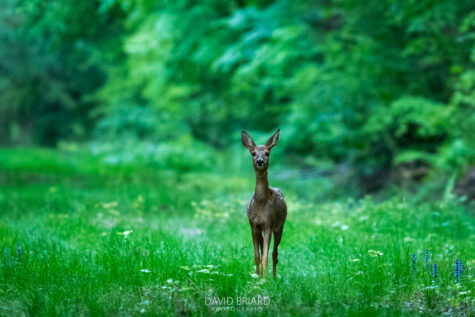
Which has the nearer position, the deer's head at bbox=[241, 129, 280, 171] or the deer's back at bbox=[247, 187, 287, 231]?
the deer's head at bbox=[241, 129, 280, 171]

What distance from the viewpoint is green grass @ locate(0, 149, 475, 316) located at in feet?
17.1

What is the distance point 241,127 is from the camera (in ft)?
61.5

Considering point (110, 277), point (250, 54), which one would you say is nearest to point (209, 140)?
point (250, 54)

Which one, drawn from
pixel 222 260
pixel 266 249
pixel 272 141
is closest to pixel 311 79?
pixel 222 260

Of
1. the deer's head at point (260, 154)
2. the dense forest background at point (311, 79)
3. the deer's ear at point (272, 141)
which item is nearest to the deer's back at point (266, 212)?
the deer's head at point (260, 154)

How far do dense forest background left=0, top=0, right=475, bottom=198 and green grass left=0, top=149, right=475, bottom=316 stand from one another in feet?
10.7

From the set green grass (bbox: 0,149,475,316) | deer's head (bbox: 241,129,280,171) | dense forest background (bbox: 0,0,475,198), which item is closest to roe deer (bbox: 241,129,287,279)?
deer's head (bbox: 241,129,280,171)

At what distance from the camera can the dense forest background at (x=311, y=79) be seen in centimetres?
1273

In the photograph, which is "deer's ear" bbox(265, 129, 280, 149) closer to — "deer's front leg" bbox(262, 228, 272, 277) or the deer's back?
the deer's back

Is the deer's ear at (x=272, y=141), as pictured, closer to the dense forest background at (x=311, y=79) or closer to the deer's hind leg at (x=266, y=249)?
the deer's hind leg at (x=266, y=249)

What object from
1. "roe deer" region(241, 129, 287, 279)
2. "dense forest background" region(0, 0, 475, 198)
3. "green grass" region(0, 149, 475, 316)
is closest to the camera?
"green grass" region(0, 149, 475, 316)

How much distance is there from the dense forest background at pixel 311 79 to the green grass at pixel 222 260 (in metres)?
3.26

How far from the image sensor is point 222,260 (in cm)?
636

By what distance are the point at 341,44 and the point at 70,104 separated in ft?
70.5
